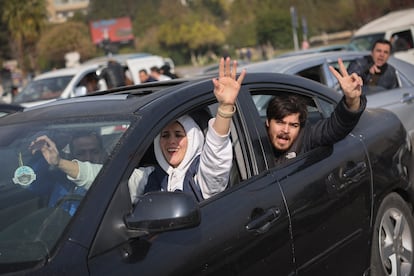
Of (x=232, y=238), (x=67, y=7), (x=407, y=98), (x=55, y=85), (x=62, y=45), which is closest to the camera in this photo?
(x=232, y=238)

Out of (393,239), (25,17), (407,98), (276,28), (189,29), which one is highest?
(25,17)

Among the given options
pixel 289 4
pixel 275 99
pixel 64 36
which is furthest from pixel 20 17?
pixel 275 99

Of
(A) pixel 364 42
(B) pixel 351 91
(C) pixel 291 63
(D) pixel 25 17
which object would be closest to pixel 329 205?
(B) pixel 351 91

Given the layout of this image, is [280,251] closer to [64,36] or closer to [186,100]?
[186,100]

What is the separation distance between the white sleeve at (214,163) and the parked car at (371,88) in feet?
12.1

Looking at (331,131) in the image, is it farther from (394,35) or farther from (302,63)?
(394,35)

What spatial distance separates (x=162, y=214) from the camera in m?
2.35

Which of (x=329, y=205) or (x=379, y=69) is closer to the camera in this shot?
(x=329, y=205)

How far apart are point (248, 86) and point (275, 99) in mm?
284

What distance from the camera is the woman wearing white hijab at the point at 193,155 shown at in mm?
2865

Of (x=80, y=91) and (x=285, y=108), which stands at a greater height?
(x=80, y=91)

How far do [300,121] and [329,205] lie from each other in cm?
58

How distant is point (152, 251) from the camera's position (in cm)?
238

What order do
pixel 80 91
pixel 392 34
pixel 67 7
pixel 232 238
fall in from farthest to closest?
pixel 67 7 < pixel 392 34 < pixel 80 91 < pixel 232 238
